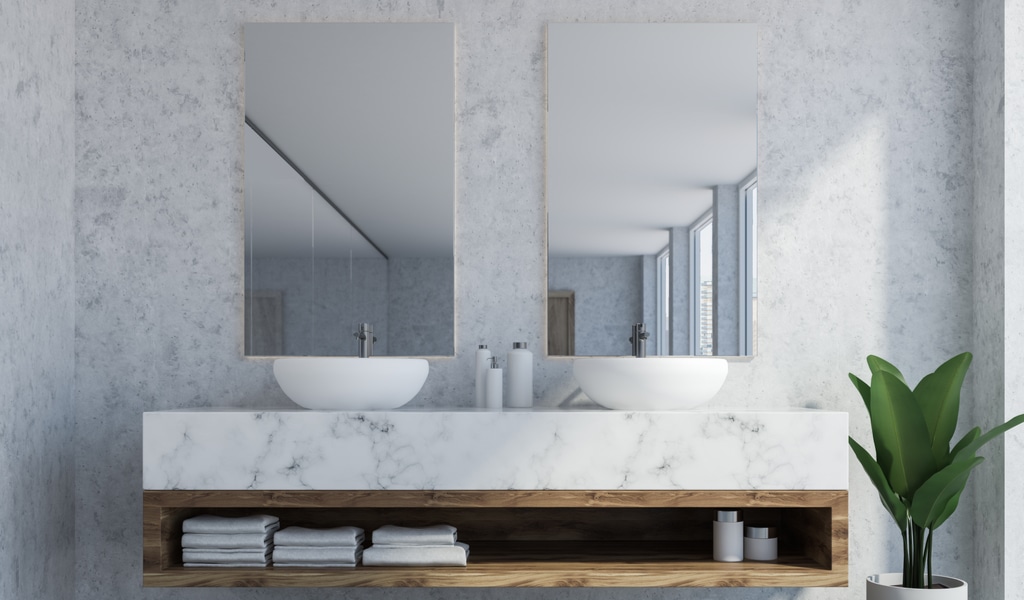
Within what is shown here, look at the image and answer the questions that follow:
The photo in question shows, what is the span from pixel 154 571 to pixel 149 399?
23.5 inches

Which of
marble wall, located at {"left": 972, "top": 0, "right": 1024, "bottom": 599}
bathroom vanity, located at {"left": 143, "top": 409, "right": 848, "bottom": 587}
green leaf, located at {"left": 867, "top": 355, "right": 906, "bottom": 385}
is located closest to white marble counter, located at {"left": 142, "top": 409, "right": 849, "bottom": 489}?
bathroom vanity, located at {"left": 143, "top": 409, "right": 848, "bottom": 587}

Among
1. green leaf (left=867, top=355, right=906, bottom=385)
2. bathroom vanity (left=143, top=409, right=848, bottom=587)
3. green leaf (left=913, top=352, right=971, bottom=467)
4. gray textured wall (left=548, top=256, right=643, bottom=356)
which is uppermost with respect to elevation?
gray textured wall (left=548, top=256, right=643, bottom=356)

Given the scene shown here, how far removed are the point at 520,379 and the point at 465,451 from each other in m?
0.36

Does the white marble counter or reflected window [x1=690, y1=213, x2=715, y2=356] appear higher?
reflected window [x1=690, y1=213, x2=715, y2=356]

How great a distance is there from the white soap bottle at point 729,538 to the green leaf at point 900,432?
46cm

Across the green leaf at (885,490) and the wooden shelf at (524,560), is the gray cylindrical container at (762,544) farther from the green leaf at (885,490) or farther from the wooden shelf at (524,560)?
the green leaf at (885,490)

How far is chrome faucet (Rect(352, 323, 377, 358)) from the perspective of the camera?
2602mm

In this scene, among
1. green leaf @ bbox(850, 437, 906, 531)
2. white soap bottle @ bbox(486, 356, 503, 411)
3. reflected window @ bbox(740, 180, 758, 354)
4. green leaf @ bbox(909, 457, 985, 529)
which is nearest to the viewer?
green leaf @ bbox(909, 457, 985, 529)

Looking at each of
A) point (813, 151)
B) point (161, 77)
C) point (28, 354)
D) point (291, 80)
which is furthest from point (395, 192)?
point (813, 151)

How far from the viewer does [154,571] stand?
2314 millimetres

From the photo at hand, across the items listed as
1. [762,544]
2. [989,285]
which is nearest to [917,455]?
[762,544]

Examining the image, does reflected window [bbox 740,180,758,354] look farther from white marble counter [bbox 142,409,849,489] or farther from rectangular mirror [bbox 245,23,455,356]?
rectangular mirror [bbox 245,23,455,356]

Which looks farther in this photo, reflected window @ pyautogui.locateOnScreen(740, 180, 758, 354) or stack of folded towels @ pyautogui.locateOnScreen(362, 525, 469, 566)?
reflected window @ pyautogui.locateOnScreen(740, 180, 758, 354)

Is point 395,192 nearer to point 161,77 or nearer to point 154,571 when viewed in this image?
point 161,77
